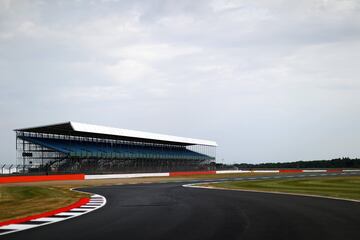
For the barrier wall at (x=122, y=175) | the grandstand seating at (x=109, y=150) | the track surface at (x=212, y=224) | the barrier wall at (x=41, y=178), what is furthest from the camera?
the grandstand seating at (x=109, y=150)

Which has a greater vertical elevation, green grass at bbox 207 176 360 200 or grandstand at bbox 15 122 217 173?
grandstand at bbox 15 122 217 173

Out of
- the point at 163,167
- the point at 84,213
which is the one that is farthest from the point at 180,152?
the point at 84,213

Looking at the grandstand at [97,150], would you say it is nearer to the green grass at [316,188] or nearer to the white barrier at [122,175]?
the white barrier at [122,175]

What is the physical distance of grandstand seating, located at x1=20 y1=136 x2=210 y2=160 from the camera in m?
57.8

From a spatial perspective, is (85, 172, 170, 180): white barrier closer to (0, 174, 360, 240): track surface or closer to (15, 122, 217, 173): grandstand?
(15, 122, 217, 173): grandstand

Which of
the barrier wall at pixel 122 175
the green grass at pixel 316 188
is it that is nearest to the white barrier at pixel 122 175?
the barrier wall at pixel 122 175

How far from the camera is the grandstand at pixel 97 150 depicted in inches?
2173

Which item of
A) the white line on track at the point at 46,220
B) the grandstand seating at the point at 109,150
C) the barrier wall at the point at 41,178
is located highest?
the grandstand seating at the point at 109,150

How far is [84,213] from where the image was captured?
47.2 feet

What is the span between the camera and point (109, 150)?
70062 millimetres

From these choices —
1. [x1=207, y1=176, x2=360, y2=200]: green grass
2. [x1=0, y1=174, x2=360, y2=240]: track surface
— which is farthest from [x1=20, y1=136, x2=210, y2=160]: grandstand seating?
[x1=0, y1=174, x2=360, y2=240]: track surface

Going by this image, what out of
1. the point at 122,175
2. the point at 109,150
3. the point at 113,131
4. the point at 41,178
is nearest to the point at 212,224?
the point at 41,178

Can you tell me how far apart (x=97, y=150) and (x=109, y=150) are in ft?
12.4

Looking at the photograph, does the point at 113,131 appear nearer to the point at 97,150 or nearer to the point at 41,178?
the point at 97,150
